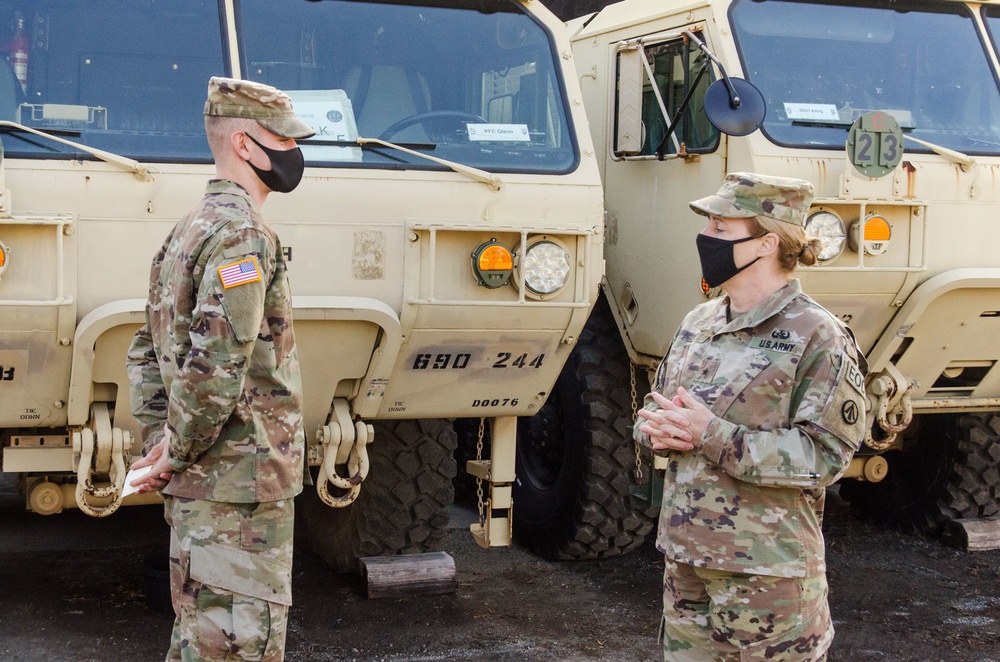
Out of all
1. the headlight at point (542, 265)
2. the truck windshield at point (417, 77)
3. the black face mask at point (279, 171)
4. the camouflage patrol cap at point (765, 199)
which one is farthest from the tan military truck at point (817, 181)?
the black face mask at point (279, 171)

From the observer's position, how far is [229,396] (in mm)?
2906

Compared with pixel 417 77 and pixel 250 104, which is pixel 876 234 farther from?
pixel 250 104

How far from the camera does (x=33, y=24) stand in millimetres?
4180

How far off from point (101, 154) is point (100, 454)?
0.97 meters

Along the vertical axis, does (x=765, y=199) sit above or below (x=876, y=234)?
above

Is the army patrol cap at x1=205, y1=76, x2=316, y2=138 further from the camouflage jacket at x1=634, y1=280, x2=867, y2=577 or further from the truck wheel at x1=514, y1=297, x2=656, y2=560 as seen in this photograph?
the truck wheel at x1=514, y1=297, x2=656, y2=560

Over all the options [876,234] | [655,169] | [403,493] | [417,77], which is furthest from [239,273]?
[655,169]

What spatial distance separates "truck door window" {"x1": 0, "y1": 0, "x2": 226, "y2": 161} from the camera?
413 centimetres

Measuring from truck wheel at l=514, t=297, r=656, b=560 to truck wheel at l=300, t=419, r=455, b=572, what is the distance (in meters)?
0.80

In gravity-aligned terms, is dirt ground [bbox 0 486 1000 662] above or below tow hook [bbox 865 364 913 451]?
below

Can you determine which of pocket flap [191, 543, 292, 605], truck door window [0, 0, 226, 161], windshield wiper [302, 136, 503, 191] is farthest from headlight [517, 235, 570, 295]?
pocket flap [191, 543, 292, 605]

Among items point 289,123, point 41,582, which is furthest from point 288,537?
point 41,582

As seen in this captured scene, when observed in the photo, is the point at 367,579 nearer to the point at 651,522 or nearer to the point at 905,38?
the point at 651,522

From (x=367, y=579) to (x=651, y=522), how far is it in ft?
4.99
